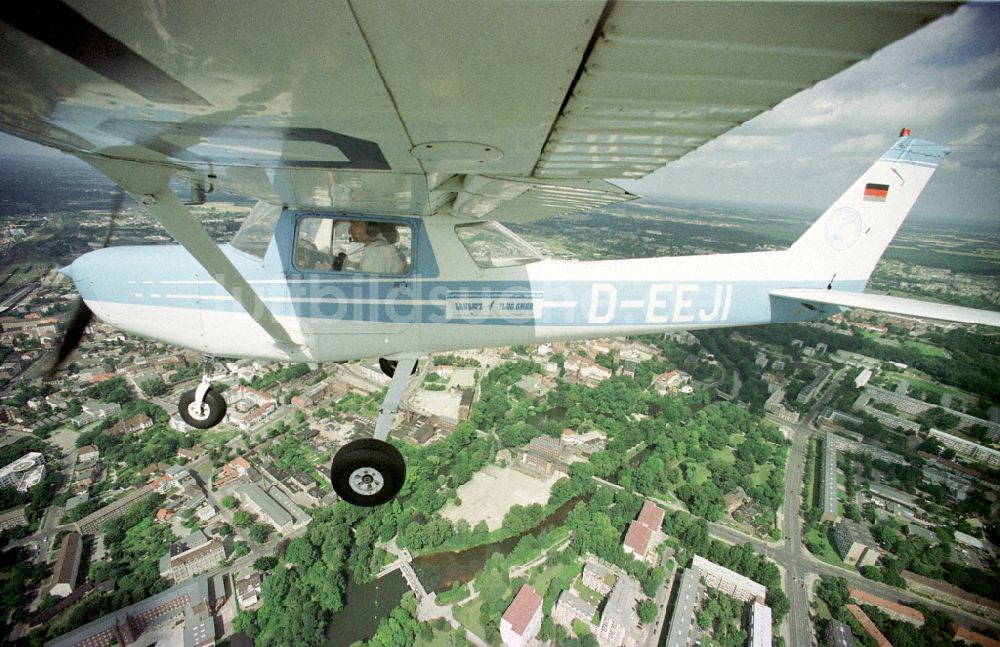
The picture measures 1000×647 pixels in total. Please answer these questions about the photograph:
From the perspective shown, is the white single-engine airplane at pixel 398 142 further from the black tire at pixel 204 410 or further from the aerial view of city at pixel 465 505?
the aerial view of city at pixel 465 505

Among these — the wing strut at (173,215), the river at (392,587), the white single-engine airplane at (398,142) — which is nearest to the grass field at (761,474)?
the river at (392,587)

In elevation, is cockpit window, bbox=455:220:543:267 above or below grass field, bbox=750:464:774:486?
above

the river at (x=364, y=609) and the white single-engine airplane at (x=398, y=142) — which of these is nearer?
the white single-engine airplane at (x=398, y=142)

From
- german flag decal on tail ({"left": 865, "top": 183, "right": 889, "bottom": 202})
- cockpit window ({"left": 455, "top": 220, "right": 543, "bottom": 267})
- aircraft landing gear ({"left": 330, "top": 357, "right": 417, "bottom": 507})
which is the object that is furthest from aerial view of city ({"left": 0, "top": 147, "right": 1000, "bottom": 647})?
german flag decal on tail ({"left": 865, "top": 183, "right": 889, "bottom": 202})


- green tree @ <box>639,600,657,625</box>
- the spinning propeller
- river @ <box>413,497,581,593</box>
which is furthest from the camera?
river @ <box>413,497,581,593</box>

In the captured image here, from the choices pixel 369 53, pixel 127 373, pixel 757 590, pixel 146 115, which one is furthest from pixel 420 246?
pixel 127 373

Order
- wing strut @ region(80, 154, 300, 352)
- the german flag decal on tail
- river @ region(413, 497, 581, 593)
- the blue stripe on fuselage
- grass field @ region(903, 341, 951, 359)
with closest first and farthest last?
wing strut @ region(80, 154, 300, 352) → the blue stripe on fuselage → the german flag decal on tail → river @ region(413, 497, 581, 593) → grass field @ region(903, 341, 951, 359)

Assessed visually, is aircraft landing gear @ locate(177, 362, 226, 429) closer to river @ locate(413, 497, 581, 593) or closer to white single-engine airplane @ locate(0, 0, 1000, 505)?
white single-engine airplane @ locate(0, 0, 1000, 505)
